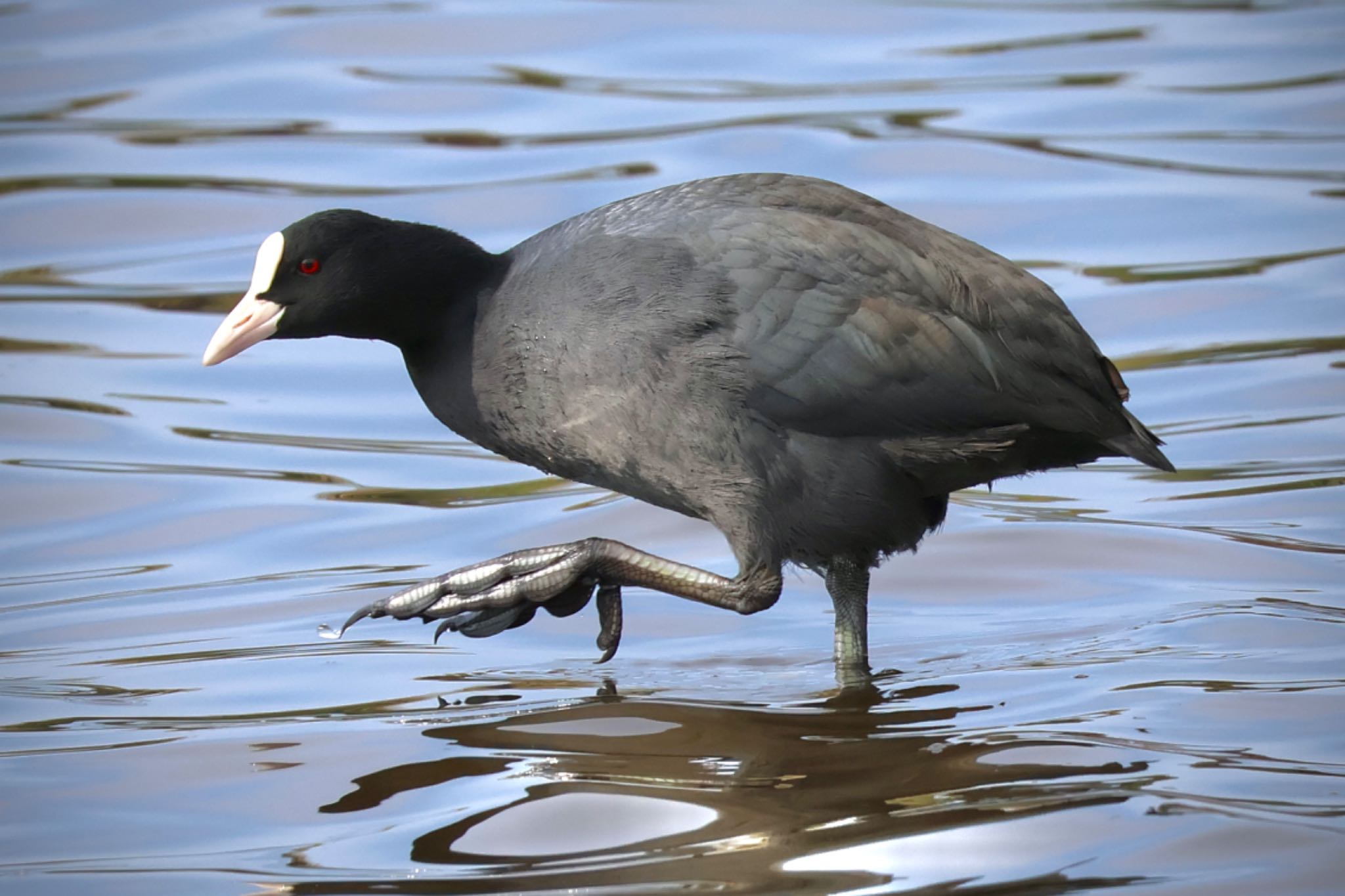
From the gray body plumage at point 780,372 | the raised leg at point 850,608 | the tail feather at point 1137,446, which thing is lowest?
the raised leg at point 850,608

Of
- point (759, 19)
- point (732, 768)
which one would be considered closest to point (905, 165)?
point (759, 19)

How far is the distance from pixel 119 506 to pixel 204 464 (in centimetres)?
48

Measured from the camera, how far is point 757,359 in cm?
486

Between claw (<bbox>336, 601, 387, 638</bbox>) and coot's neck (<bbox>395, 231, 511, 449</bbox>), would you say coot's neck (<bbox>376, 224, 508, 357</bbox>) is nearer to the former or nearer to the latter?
coot's neck (<bbox>395, 231, 511, 449</bbox>)

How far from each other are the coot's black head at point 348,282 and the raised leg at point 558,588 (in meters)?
0.68

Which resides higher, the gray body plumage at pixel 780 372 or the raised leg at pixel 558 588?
the gray body plumage at pixel 780 372

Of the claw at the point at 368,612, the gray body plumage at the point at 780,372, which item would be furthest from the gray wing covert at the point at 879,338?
the claw at the point at 368,612

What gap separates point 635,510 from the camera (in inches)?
287

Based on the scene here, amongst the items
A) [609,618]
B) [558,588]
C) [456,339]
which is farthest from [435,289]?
[609,618]

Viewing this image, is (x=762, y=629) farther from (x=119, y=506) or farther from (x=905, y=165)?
(x=905, y=165)

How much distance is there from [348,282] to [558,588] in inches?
38.5

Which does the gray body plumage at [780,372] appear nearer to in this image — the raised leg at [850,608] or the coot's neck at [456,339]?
the coot's neck at [456,339]

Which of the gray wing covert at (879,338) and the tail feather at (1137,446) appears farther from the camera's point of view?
the tail feather at (1137,446)

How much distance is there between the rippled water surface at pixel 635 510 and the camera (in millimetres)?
4062
